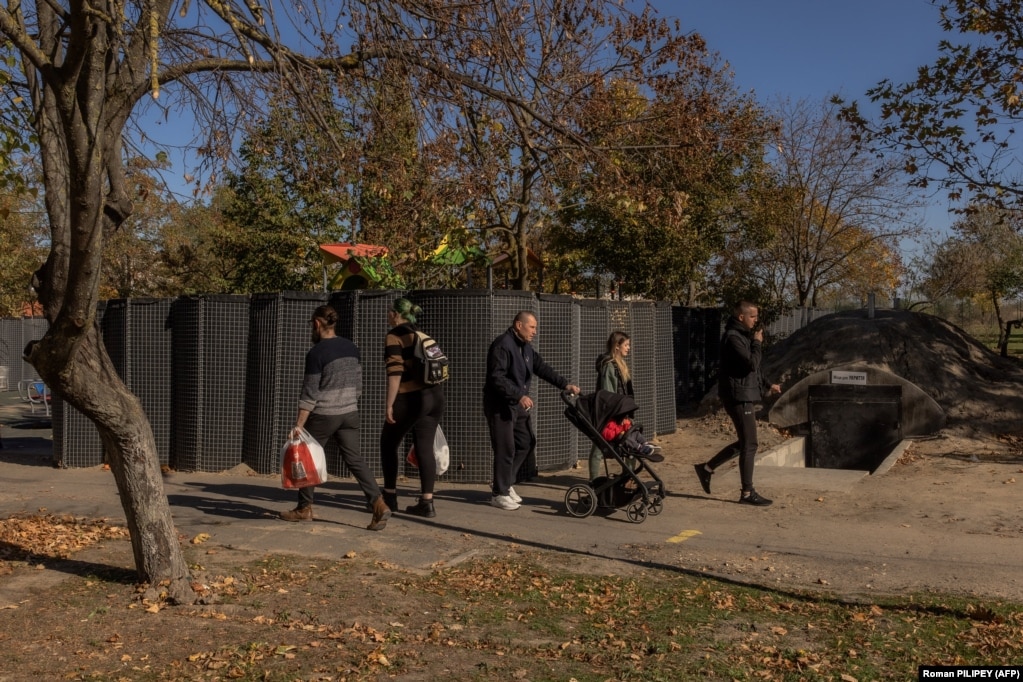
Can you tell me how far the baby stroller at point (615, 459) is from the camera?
9008 mm

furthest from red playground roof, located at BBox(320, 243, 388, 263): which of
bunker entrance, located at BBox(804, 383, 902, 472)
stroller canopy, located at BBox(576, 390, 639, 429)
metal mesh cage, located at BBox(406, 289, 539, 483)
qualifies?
bunker entrance, located at BBox(804, 383, 902, 472)

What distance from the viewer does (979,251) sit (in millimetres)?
44438

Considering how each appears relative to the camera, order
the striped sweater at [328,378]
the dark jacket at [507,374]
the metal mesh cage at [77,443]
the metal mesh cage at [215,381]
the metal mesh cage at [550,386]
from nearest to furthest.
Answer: the striped sweater at [328,378]
the dark jacket at [507,374]
the metal mesh cage at [550,386]
the metal mesh cage at [215,381]
the metal mesh cage at [77,443]

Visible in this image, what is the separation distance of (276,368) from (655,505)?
4839mm

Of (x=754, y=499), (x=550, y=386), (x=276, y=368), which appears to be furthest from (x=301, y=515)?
(x=754, y=499)

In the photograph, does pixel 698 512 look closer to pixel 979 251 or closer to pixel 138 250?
pixel 138 250

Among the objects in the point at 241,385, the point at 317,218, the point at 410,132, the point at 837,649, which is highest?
the point at 317,218

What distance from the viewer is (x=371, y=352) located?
1149 cm

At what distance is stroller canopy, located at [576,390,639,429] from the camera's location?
9.10 meters

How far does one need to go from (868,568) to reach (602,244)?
1584 centimetres

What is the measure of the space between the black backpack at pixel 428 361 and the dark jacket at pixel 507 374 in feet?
1.71

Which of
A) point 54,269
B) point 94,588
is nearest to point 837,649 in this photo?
point 94,588

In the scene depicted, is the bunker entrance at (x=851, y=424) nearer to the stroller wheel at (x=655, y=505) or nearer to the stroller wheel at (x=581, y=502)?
the stroller wheel at (x=655, y=505)

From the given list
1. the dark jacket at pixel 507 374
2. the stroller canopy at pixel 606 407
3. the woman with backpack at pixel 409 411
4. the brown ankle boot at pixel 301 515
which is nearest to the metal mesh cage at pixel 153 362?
the brown ankle boot at pixel 301 515
